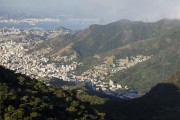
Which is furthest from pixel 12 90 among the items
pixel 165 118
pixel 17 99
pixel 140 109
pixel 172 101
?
pixel 172 101

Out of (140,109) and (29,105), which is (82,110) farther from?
(140,109)

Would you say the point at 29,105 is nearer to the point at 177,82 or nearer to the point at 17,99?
the point at 17,99

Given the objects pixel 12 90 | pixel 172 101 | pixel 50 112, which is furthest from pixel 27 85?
pixel 172 101

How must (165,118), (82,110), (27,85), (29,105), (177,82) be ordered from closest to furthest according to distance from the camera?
(29,105)
(82,110)
(27,85)
(165,118)
(177,82)

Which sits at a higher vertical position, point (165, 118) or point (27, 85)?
point (27, 85)

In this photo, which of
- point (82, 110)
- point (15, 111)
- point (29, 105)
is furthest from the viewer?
point (82, 110)

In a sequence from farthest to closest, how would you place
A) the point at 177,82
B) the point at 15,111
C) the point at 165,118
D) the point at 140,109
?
the point at 177,82
the point at 140,109
the point at 165,118
the point at 15,111

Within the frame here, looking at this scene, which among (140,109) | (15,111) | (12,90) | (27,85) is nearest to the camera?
(15,111)

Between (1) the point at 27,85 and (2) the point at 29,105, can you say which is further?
(1) the point at 27,85

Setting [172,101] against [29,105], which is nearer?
[29,105]
